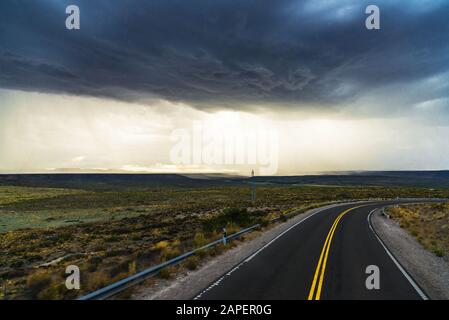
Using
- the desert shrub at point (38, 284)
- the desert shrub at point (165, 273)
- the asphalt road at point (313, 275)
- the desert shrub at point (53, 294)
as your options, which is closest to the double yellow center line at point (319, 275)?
the asphalt road at point (313, 275)

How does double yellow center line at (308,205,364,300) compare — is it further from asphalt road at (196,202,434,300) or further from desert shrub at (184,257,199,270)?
desert shrub at (184,257,199,270)

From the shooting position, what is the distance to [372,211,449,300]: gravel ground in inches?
412

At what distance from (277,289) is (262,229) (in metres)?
14.9

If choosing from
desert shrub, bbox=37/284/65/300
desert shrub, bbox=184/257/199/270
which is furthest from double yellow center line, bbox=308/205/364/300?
desert shrub, bbox=37/284/65/300

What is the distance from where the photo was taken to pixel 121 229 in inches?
1147

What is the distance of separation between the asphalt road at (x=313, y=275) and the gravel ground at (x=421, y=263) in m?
0.46

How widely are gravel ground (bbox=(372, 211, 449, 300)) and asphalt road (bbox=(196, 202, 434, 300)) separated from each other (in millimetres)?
459

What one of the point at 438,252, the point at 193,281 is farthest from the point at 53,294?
the point at 438,252

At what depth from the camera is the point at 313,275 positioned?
1121 cm

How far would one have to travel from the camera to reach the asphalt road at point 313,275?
30.8ft

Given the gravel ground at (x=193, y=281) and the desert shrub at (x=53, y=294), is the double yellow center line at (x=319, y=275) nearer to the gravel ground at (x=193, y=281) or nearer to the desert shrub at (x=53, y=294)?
the gravel ground at (x=193, y=281)
